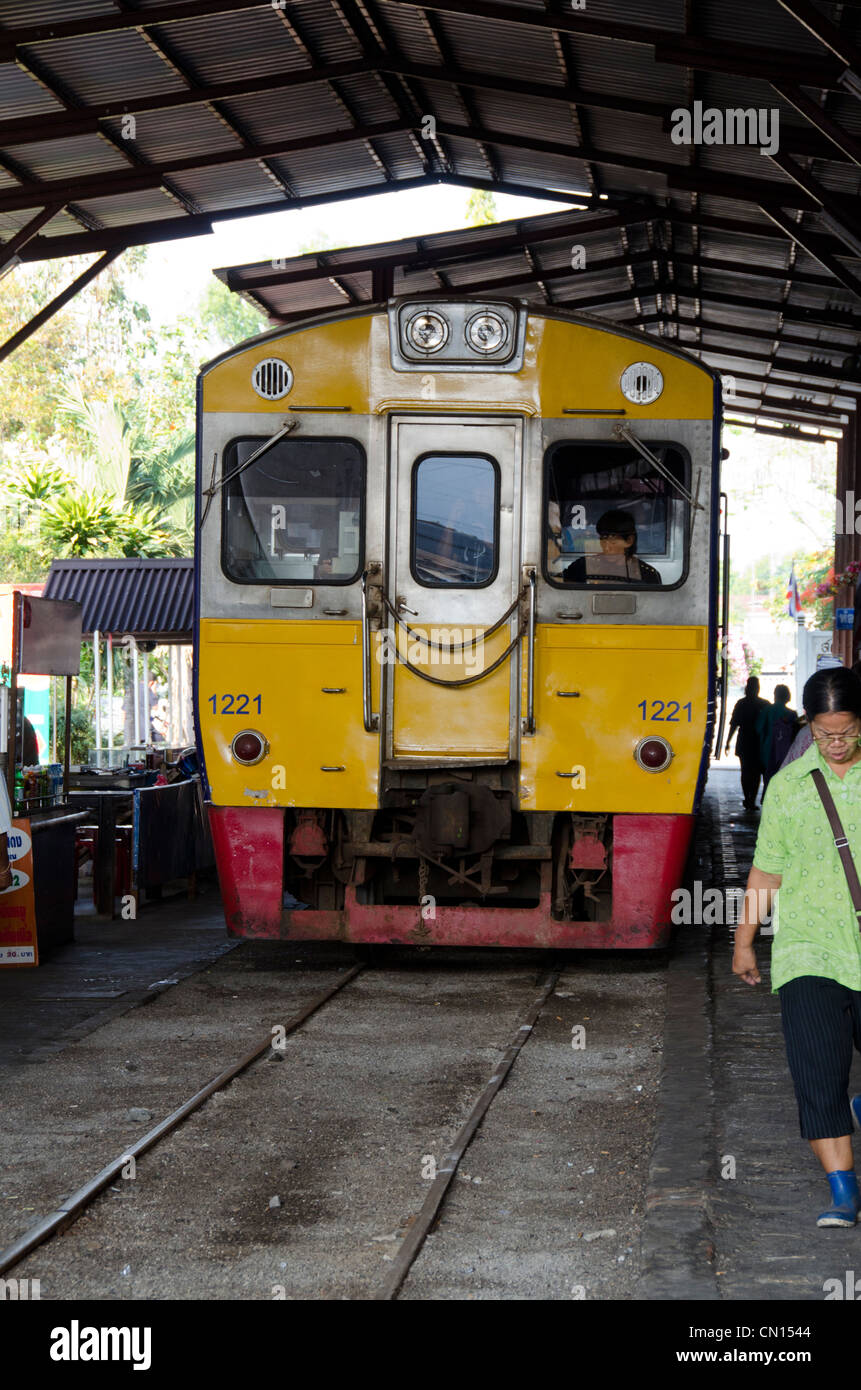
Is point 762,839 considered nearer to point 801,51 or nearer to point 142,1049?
Result: point 142,1049

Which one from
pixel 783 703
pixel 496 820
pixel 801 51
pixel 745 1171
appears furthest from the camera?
pixel 783 703

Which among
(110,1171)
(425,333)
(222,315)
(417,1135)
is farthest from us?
(222,315)

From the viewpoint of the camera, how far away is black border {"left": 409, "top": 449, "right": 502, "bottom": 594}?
31.4ft

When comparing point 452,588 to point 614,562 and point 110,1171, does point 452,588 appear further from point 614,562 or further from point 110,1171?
point 110,1171

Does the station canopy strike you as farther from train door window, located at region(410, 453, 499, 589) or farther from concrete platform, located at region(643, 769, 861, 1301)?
concrete platform, located at region(643, 769, 861, 1301)

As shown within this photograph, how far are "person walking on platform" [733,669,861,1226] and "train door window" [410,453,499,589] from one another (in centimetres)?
450

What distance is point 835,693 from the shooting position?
5188 millimetres

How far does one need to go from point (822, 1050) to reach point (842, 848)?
25.8 inches

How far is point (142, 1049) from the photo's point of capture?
8086 mm

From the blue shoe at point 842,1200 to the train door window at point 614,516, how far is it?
492cm

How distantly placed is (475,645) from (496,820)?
1.06m

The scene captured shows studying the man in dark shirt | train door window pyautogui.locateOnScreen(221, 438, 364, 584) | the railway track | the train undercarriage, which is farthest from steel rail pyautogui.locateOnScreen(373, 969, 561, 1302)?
train door window pyautogui.locateOnScreen(221, 438, 364, 584)

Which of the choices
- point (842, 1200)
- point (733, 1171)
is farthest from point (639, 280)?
point (842, 1200)
